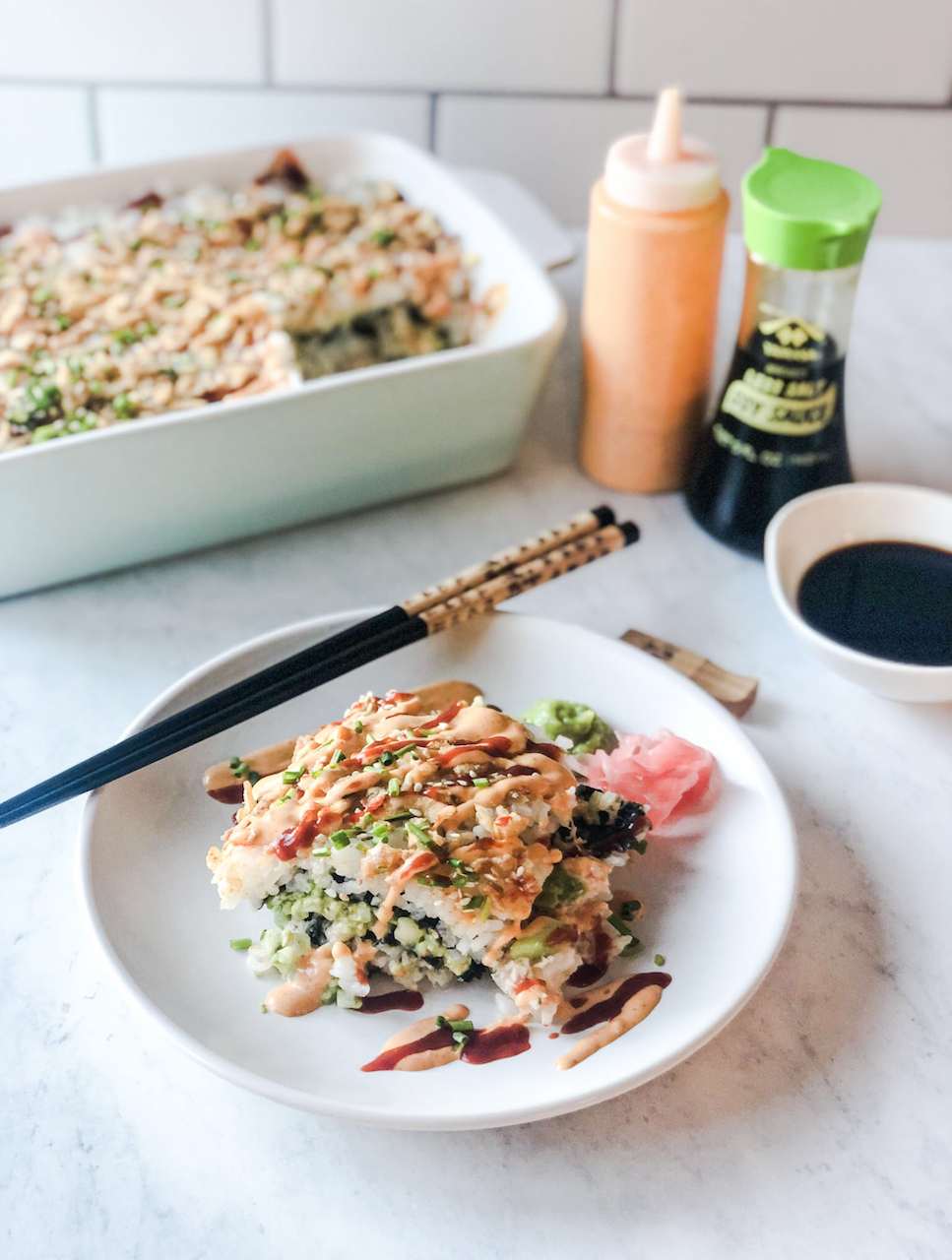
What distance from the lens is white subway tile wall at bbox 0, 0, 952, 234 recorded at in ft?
4.98

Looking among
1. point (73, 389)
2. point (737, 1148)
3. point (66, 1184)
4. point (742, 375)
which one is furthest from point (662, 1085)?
point (73, 389)

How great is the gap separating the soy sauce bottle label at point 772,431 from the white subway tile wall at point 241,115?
747 mm

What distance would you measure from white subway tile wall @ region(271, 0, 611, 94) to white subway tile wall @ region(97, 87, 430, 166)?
24 mm

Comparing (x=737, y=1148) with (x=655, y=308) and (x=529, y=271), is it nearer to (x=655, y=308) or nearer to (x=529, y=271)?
(x=655, y=308)

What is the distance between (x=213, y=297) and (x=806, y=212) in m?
0.58

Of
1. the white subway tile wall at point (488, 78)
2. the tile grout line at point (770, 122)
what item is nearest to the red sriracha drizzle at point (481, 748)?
the white subway tile wall at point (488, 78)

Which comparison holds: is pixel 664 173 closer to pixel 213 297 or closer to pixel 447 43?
pixel 213 297

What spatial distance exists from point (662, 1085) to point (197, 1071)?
29 cm

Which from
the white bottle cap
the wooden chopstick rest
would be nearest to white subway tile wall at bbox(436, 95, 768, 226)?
the white bottle cap

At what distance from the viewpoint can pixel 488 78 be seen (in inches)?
61.9

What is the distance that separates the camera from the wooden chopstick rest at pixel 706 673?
0.99 metres

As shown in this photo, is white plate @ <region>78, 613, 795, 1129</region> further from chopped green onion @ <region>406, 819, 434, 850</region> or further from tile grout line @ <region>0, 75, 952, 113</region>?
tile grout line @ <region>0, 75, 952, 113</region>

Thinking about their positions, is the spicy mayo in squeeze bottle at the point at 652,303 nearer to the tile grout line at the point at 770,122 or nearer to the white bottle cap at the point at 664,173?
the white bottle cap at the point at 664,173

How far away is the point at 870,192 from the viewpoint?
98cm
